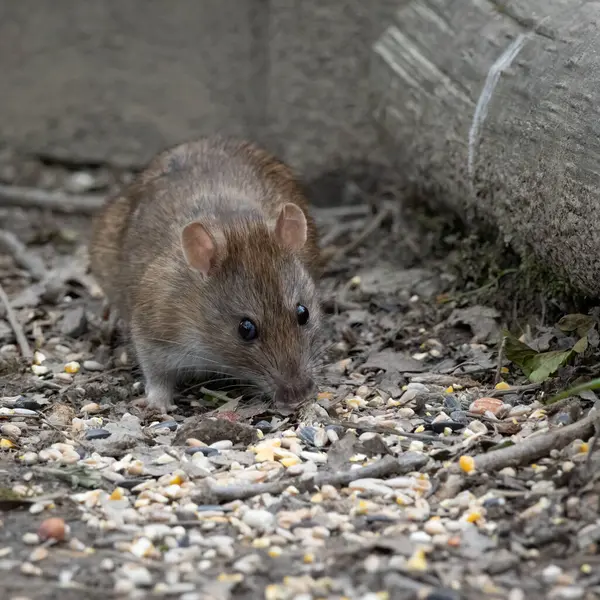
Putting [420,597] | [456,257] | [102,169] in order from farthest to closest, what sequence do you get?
[102,169] < [456,257] < [420,597]

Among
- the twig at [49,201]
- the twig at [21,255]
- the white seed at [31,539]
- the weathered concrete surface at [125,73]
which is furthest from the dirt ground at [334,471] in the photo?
the weathered concrete surface at [125,73]

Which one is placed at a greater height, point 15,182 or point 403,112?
point 403,112

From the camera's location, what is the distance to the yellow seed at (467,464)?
195 inches

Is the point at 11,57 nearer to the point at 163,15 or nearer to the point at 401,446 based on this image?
the point at 163,15

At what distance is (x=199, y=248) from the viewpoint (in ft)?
20.5

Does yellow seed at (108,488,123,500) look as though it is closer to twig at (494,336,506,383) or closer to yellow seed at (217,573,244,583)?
yellow seed at (217,573,244,583)

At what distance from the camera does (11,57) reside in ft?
35.5

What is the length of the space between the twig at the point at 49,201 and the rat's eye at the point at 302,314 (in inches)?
184

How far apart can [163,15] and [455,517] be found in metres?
7.24

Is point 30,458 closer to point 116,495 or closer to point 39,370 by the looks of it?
point 116,495

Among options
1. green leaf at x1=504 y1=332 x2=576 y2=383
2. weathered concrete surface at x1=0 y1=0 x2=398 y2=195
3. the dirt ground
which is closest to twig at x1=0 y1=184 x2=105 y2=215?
weathered concrete surface at x1=0 y1=0 x2=398 y2=195

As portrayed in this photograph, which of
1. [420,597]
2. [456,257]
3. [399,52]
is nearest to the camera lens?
[420,597]

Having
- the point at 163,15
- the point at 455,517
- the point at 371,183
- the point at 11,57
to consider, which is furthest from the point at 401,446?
the point at 11,57

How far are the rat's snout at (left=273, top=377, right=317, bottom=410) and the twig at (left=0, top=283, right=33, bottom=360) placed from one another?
6.96 feet
